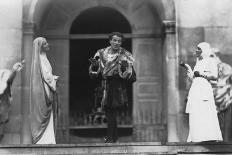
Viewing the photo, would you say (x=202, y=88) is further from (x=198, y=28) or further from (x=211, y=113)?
(x=198, y=28)

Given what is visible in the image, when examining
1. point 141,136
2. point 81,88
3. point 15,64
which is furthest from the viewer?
point 81,88

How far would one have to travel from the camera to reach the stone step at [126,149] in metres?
16.8

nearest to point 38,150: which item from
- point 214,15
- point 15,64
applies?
point 15,64

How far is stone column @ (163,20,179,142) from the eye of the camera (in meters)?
19.7

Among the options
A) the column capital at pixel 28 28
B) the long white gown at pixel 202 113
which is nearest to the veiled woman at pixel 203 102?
the long white gown at pixel 202 113

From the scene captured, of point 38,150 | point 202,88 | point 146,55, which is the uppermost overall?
point 146,55

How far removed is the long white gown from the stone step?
21 centimetres

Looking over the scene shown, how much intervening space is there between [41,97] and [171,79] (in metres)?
3.57

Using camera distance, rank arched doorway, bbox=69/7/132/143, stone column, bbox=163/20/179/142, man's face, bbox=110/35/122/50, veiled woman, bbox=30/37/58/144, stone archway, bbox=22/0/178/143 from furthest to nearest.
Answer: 1. arched doorway, bbox=69/7/132/143
2. stone archway, bbox=22/0/178/143
3. stone column, bbox=163/20/179/142
4. veiled woman, bbox=30/37/58/144
5. man's face, bbox=110/35/122/50

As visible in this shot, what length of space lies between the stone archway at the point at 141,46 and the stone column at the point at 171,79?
0.04 m

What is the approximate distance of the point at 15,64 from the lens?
757 inches

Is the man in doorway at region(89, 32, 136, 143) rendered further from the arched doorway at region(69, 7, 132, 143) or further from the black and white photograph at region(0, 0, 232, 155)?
the arched doorway at region(69, 7, 132, 143)

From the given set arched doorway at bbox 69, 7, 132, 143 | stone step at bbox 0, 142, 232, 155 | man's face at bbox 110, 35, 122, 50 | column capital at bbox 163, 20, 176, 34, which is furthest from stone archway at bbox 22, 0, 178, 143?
stone step at bbox 0, 142, 232, 155

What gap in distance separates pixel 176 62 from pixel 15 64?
402cm
